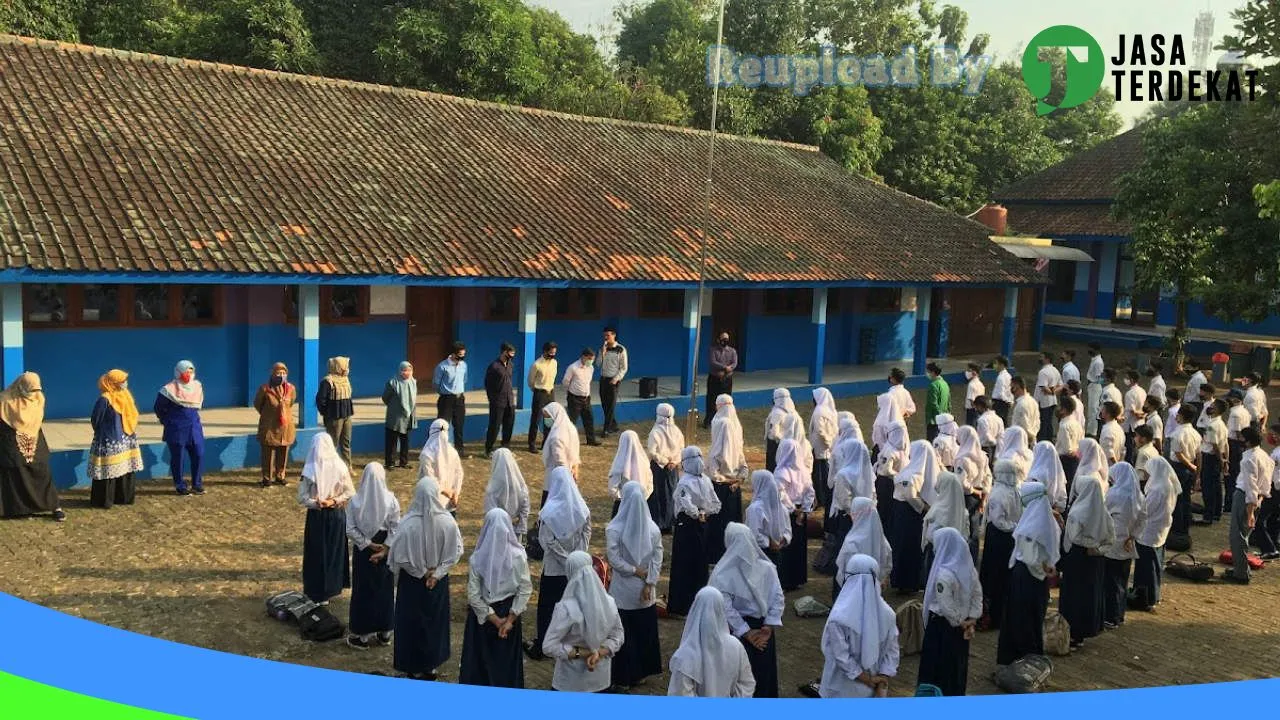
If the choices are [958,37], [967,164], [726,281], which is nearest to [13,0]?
[726,281]

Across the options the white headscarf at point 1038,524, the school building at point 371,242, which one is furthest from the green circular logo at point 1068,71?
the white headscarf at point 1038,524

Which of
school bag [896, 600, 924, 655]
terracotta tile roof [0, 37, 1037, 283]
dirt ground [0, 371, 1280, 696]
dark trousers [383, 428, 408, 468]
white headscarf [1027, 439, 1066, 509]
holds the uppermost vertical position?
terracotta tile roof [0, 37, 1037, 283]

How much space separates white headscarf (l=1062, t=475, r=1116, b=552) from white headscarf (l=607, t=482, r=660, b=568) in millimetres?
3699

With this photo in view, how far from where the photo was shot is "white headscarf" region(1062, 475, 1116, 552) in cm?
889

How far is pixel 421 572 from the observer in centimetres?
752

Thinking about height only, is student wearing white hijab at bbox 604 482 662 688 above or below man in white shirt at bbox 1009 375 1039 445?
below

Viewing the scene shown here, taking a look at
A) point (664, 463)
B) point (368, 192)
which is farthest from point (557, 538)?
point (368, 192)

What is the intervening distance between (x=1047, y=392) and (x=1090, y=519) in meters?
8.22

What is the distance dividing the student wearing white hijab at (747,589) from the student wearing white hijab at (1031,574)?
238cm

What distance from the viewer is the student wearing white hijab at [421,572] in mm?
7484

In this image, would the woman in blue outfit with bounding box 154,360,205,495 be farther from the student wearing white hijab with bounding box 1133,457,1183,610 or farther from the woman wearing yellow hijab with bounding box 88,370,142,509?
the student wearing white hijab with bounding box 1133,457,1183,610

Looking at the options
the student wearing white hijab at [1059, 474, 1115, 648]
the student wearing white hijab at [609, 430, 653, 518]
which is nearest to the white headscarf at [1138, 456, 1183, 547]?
the student wearing white hijab at [1059, 474, 1115, 648]

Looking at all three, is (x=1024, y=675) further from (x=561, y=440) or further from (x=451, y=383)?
(x=451, y=383)

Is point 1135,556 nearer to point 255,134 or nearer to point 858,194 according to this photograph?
point 255,134
